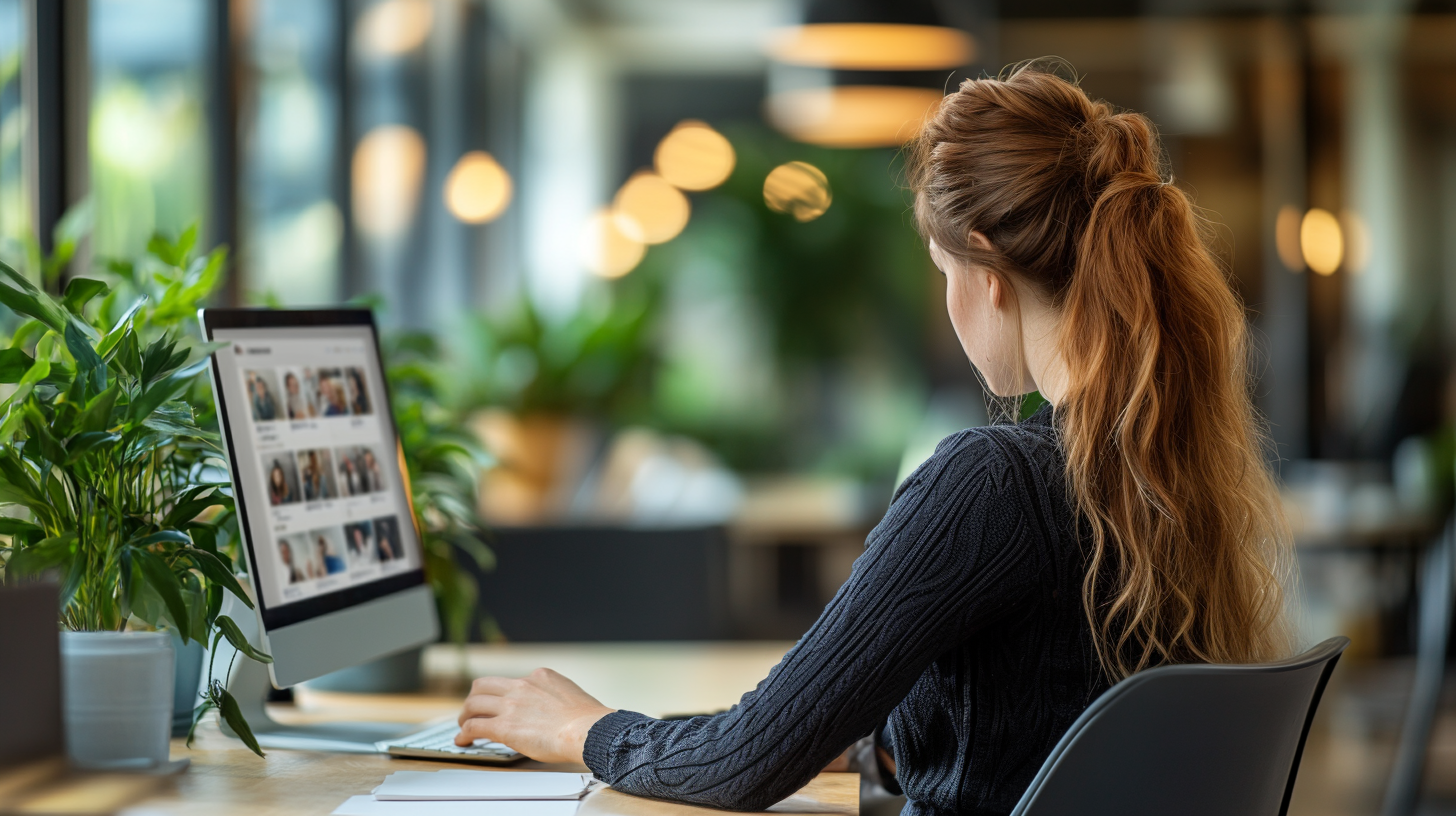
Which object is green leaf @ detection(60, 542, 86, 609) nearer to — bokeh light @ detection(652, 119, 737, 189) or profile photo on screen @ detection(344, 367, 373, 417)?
profile photo on screen @ detection(344, 367, 373, 417)

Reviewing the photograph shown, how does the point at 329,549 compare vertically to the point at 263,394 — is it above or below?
below

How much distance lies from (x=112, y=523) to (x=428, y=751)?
39 centimetres

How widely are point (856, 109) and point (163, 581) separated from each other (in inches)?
177

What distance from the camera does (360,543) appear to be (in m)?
1.47

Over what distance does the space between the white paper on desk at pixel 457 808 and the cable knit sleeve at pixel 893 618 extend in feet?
0.43

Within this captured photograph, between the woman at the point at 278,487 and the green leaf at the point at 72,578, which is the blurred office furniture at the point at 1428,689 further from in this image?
the green leaf at the point at 72,578

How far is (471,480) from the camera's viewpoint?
6.33ft

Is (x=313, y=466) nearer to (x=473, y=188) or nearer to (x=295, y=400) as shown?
(x=295, y=400)

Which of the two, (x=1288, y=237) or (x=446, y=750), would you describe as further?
(x=1288, y=237)

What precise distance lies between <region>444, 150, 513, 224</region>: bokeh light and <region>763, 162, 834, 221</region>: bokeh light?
6.18 ft

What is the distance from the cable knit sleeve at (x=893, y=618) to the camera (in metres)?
1.01

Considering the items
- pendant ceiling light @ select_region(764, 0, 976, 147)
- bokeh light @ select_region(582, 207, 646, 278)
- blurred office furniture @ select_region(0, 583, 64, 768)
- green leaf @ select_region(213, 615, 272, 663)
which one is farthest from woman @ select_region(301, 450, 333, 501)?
bokeh light @ select_region(582, 207, 646, 278)

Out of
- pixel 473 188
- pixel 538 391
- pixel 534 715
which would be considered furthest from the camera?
pixel 473 188

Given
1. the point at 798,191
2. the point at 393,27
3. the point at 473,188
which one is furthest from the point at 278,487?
the point at 798,191
